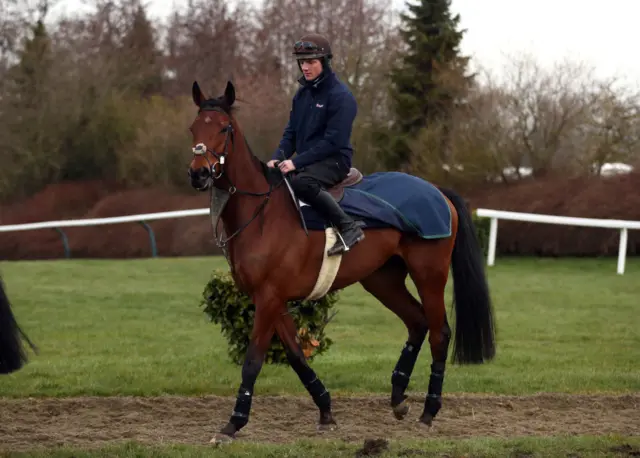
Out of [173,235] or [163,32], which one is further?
[163,32]

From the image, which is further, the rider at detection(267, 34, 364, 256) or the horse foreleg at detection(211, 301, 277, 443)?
the rider at detection(267, 34, 364, 256)

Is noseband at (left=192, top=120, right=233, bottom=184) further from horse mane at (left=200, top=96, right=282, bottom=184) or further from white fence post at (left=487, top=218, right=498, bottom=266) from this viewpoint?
white fence post at (left=487, top=218, right=498, bottom=266)

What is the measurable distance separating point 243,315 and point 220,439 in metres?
2.11

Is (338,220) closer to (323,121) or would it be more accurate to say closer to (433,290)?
(323,121)

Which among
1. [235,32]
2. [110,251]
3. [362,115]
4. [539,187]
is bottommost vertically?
[110,251]

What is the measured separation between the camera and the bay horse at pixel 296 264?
220 inches

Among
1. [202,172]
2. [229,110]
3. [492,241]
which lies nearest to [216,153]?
[202,172]

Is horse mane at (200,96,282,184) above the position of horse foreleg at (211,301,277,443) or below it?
above

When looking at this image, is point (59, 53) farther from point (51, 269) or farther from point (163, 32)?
point (51, 269)

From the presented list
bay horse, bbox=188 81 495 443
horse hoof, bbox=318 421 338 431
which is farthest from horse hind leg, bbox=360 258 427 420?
horse hoof, bbox=318 421 338 431

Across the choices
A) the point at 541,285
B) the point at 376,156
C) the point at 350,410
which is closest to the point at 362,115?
the point at 376,156

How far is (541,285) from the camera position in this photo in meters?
14.8

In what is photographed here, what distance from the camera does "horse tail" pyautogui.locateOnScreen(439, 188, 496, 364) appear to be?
670cm

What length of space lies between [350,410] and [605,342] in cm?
452
